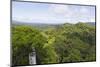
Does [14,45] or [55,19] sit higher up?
[55,19]

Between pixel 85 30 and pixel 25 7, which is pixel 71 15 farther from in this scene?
pixel 25 7

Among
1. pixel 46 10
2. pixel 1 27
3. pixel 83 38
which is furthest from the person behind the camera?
pixel 83 38

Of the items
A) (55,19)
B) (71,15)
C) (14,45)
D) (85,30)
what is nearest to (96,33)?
(85,30)

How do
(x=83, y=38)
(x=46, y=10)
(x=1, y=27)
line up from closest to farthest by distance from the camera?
(x=1, y=27), (x=46, y=10), (x=83, y=38)

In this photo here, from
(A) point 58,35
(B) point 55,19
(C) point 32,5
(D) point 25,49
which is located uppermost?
(C) point 32,5

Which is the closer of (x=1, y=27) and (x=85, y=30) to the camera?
(x=1, y=27)

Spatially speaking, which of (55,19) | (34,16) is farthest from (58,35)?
(34,16)

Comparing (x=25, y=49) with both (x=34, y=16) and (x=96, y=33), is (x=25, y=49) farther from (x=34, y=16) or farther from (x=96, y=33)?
(x=96, y=33)
